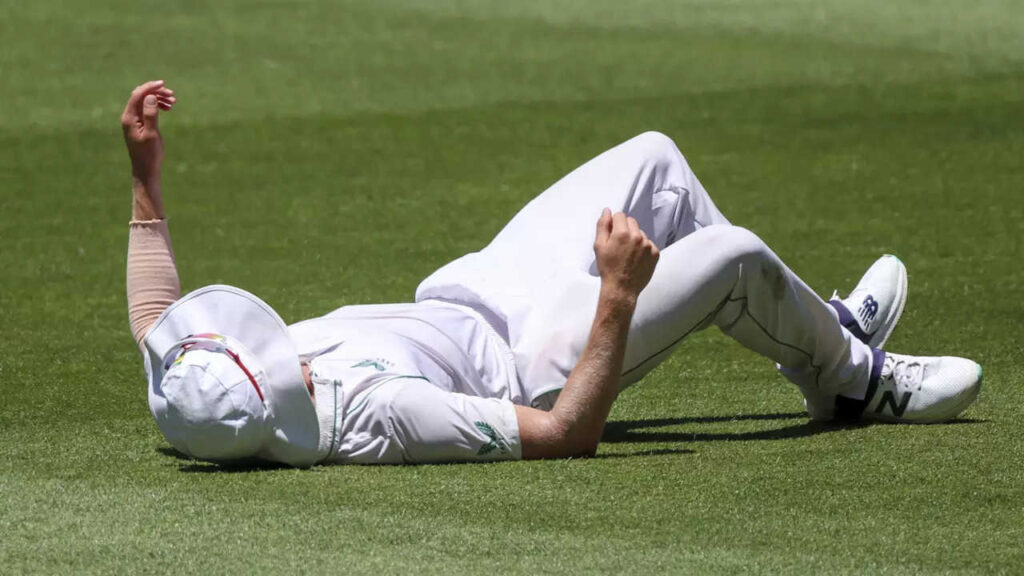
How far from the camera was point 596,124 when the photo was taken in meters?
12.5

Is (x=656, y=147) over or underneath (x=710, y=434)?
over

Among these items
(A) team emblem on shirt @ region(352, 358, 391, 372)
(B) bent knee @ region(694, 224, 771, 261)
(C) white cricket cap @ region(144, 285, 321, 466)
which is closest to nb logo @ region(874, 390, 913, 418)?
(B) bent knee @ region(694, 224, 771, 261)

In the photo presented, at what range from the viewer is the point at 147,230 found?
4695 mm

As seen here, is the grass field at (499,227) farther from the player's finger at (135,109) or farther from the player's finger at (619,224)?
the player's finger at (135,109)

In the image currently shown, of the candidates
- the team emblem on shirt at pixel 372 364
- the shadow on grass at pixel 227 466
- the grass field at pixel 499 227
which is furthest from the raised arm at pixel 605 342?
the shadow on grass at pixel 227 466

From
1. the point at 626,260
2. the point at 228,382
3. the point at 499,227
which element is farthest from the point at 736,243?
the point at 499,227

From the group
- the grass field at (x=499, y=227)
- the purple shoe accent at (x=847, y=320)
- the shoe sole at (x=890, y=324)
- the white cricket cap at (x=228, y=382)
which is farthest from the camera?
the shoe sole at (x=890, y=324)

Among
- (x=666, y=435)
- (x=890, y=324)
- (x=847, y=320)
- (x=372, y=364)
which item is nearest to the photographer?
(x=372, y=364)

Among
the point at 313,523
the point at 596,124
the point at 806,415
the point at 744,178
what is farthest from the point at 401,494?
the point at 596,124

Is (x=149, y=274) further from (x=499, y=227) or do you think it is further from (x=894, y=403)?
(x=499, y=227)

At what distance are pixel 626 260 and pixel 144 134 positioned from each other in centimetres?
145

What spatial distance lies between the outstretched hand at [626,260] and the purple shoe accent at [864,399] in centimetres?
83

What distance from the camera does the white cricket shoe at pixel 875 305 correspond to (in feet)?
16.6

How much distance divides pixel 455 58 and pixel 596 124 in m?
3.25
